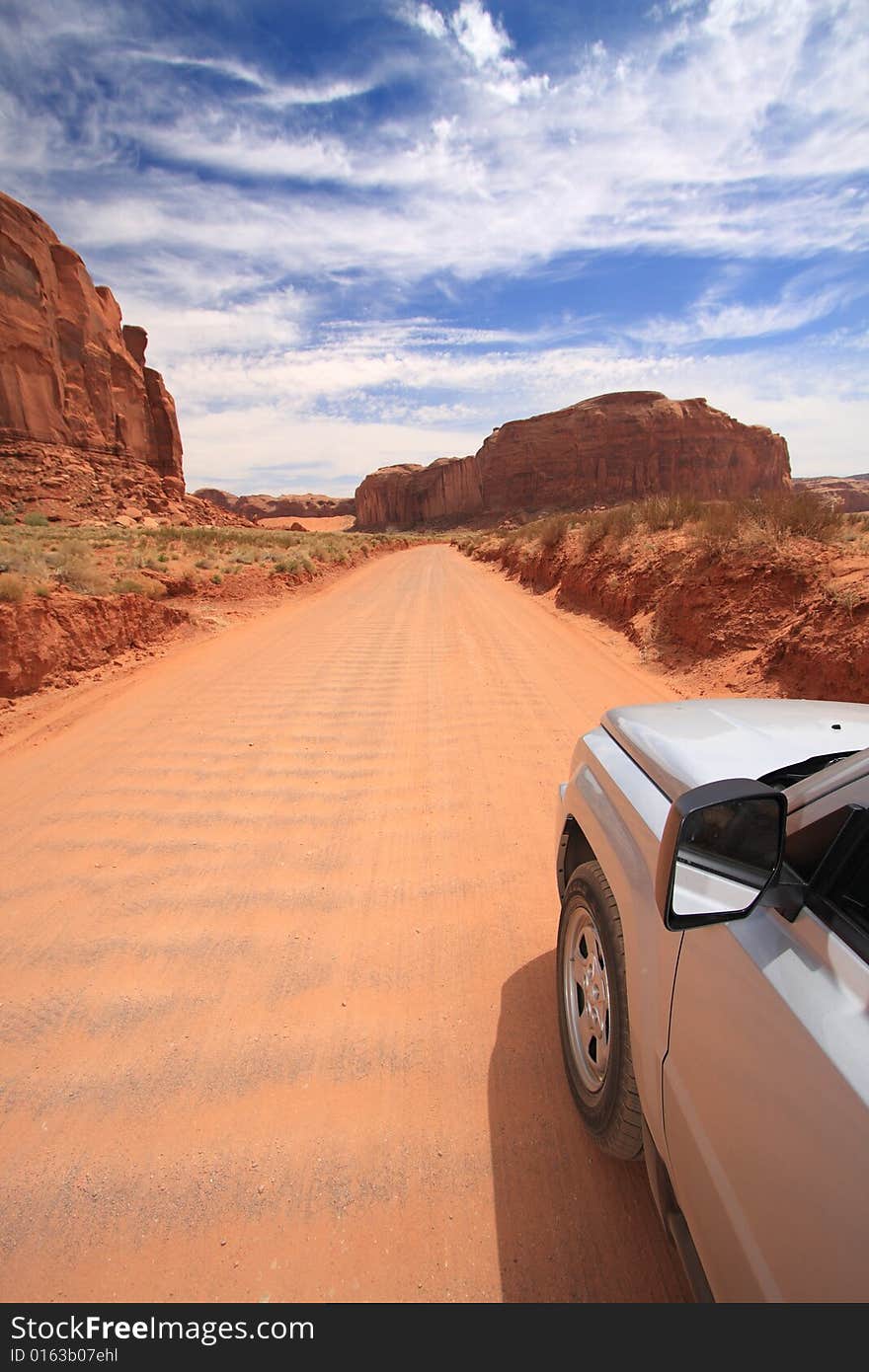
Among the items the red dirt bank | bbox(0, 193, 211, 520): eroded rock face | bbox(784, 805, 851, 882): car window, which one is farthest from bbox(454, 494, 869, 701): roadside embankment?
bbox(0, 193, 211, 520): eroded rock face

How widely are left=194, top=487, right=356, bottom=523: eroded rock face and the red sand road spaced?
484 ft

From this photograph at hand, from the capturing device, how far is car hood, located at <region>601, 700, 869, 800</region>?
73.4 inches

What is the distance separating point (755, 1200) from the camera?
1097mm

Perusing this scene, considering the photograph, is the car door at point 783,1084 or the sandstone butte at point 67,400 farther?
the sandstone butte at point 67,400

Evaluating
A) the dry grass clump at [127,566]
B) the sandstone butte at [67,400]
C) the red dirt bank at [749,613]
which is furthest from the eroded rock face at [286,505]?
the red dirt bank at [749,613]

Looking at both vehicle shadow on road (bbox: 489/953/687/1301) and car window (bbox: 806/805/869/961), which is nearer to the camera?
car window (bbox: 806/805/869/961)

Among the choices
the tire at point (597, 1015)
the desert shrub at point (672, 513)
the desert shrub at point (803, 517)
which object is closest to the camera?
the tire at point (597, 1015)

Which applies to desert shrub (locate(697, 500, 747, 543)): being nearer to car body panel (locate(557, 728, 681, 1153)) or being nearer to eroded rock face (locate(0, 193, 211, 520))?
car body panel (locate(557, 728, 681, 1153))

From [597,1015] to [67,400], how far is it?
61198mm

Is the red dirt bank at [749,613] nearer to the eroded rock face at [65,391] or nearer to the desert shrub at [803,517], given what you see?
the desert shrub at [803,517]

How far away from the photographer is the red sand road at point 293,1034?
5.83 ft

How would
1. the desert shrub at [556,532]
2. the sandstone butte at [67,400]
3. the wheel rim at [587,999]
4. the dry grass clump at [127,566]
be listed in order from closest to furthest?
the wheel rim at [587,999], the dry grass clump at [127,566], the desert shrub at [556,532], the sandstone butte at [67,400]

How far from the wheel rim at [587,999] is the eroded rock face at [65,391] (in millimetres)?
45841
